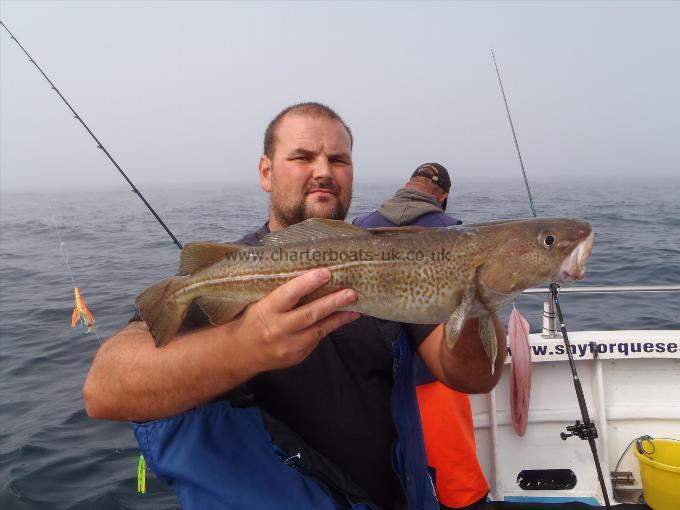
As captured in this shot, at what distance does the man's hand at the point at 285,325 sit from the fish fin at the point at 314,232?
446mm

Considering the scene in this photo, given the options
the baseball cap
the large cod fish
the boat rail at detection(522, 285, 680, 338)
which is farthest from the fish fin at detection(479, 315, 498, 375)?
the baseball cap

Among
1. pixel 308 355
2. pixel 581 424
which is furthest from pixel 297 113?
pixel 581 424

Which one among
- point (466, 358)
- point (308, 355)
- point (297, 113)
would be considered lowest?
point (466, 358)

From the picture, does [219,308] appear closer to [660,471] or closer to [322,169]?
[322,169]

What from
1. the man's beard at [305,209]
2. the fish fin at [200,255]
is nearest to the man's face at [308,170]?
the man's beard at [305,209]

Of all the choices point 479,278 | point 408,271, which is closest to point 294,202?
point 408,271

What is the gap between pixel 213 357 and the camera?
221cm

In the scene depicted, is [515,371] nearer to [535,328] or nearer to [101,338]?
[535,328]

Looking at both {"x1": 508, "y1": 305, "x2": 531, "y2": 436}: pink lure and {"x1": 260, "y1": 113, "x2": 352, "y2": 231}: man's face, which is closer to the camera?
{"x1": 260, "y1": 113, "x2": 352, "y2": 231}: man's face

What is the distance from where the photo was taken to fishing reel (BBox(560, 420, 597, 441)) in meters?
4.61

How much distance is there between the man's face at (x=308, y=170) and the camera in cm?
327

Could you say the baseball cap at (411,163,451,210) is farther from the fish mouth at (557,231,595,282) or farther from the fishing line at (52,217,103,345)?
the fishing line at (52,217,103,345)

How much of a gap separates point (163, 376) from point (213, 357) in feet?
0.82

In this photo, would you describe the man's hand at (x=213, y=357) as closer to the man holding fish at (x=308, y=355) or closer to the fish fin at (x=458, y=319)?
the man holding fish at (x=308, y=355)
